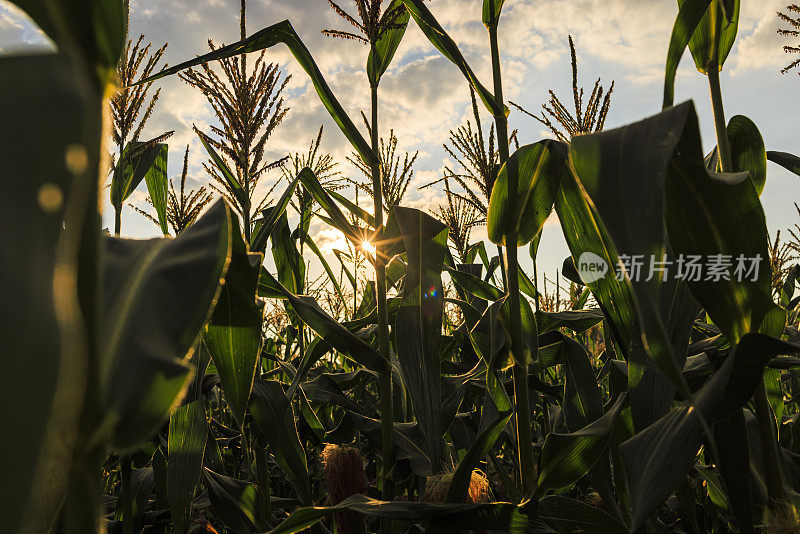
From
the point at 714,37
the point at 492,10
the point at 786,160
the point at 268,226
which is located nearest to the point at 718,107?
the point at 714,37

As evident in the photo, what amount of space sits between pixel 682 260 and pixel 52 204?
2.49ft

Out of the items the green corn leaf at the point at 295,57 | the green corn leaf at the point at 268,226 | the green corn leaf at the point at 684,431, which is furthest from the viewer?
the green corn leaf at the point at 268,226

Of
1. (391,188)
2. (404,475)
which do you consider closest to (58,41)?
(404,475)

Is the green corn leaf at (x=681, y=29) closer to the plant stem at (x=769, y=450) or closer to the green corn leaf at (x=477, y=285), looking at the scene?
the plant stem at (x=769, y=450)

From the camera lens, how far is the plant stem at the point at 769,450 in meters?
0.73

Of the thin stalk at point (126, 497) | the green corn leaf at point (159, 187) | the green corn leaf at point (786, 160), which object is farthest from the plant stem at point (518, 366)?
the green corn leaf at point (159, 187)

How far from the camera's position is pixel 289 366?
5.50 ft

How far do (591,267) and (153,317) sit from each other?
705mm

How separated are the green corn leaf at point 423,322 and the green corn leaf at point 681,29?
51cm

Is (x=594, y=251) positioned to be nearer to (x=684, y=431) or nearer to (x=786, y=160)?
(x=684, y=431)

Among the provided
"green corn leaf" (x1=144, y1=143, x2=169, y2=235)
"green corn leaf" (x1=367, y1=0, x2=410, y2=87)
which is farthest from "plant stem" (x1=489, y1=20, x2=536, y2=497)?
"green corn leaf" (x1=144, y1=143, x2=169, y2=235)

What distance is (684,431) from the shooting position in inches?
21.0

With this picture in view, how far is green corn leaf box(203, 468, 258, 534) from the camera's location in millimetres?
1088

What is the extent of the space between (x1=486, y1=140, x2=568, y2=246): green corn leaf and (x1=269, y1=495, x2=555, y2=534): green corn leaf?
1.63ft
